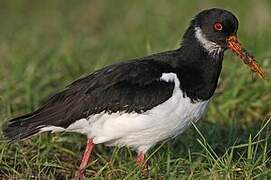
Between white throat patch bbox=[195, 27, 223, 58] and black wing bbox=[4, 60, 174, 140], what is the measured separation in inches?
16.4

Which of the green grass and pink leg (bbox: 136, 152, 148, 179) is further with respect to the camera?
the green grass

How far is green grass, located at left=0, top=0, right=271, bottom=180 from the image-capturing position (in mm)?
6055

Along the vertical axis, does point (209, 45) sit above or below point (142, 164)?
above

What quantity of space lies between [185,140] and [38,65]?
2443 millimetres

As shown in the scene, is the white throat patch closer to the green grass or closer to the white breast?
the white breast

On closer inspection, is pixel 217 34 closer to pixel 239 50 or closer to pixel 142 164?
pixel 239 50

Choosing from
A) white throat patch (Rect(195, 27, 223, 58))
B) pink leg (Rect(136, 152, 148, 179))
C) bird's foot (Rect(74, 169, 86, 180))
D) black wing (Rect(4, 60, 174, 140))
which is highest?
white throat patch (Rect(195, 27, 223, 58))

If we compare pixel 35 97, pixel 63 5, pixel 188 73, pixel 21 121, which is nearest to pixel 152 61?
pixel 188 73

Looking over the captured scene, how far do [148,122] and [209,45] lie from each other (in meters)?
0.92

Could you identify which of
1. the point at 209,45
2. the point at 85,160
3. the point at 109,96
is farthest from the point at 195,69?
the point at 85,160

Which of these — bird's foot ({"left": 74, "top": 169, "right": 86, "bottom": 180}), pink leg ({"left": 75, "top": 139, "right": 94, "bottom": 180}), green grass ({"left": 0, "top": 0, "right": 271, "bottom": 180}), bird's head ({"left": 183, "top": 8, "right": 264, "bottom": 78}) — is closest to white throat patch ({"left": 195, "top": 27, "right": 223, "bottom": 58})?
bird's head ({"left": 183, "top": 8, "right": 264, "bottom": 78})

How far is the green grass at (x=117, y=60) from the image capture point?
19.9 ft

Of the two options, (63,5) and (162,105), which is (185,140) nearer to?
(162,105)

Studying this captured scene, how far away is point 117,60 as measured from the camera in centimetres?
912
